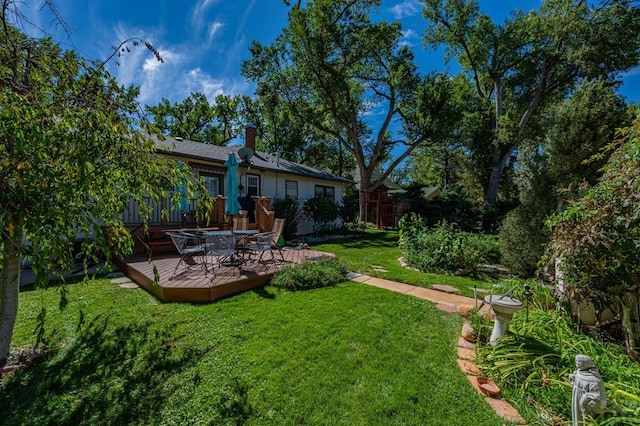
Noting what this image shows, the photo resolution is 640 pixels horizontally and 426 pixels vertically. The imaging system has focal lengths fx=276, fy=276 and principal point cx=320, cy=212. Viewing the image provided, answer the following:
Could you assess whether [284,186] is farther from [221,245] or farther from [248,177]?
[221,245]

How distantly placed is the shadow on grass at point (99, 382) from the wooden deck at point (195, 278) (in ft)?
3.04

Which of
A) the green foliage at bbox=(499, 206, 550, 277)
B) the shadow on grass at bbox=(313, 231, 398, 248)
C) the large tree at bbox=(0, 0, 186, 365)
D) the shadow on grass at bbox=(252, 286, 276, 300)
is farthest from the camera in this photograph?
the shadow on grass at bbox=(313, 231, 398, 248)

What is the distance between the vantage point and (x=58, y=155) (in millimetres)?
2057

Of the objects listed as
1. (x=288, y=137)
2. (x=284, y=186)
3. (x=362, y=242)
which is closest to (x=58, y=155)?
(x=362, y=242)

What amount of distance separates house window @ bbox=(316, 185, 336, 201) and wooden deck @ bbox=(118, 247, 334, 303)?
996 centimetres

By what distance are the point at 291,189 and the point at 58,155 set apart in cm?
1288

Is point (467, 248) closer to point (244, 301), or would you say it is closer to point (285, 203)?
point (244, 301)

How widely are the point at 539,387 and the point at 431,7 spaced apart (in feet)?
79.5

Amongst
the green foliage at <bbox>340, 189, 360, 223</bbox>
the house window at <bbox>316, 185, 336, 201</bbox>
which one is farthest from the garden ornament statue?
the green foliage at <bbox>340, 189, 360, 223</bbox>

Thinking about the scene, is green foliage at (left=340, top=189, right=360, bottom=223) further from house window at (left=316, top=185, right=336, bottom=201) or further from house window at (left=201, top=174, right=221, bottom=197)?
house window at (left=201, top=174, right=221, bottom=197)

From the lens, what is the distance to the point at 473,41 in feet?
63.5

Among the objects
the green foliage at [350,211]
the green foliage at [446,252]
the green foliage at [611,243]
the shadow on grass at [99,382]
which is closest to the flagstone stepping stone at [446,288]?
the green foliage at [446,252]

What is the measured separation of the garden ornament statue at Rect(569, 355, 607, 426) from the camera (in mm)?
1871

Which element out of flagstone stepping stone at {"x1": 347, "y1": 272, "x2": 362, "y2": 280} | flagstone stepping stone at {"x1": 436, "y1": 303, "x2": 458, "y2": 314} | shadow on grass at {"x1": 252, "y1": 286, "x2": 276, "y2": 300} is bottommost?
flagstone stepping stone at {"x1": 436, "y1": 303, "x2": 458, "y2": 314}
